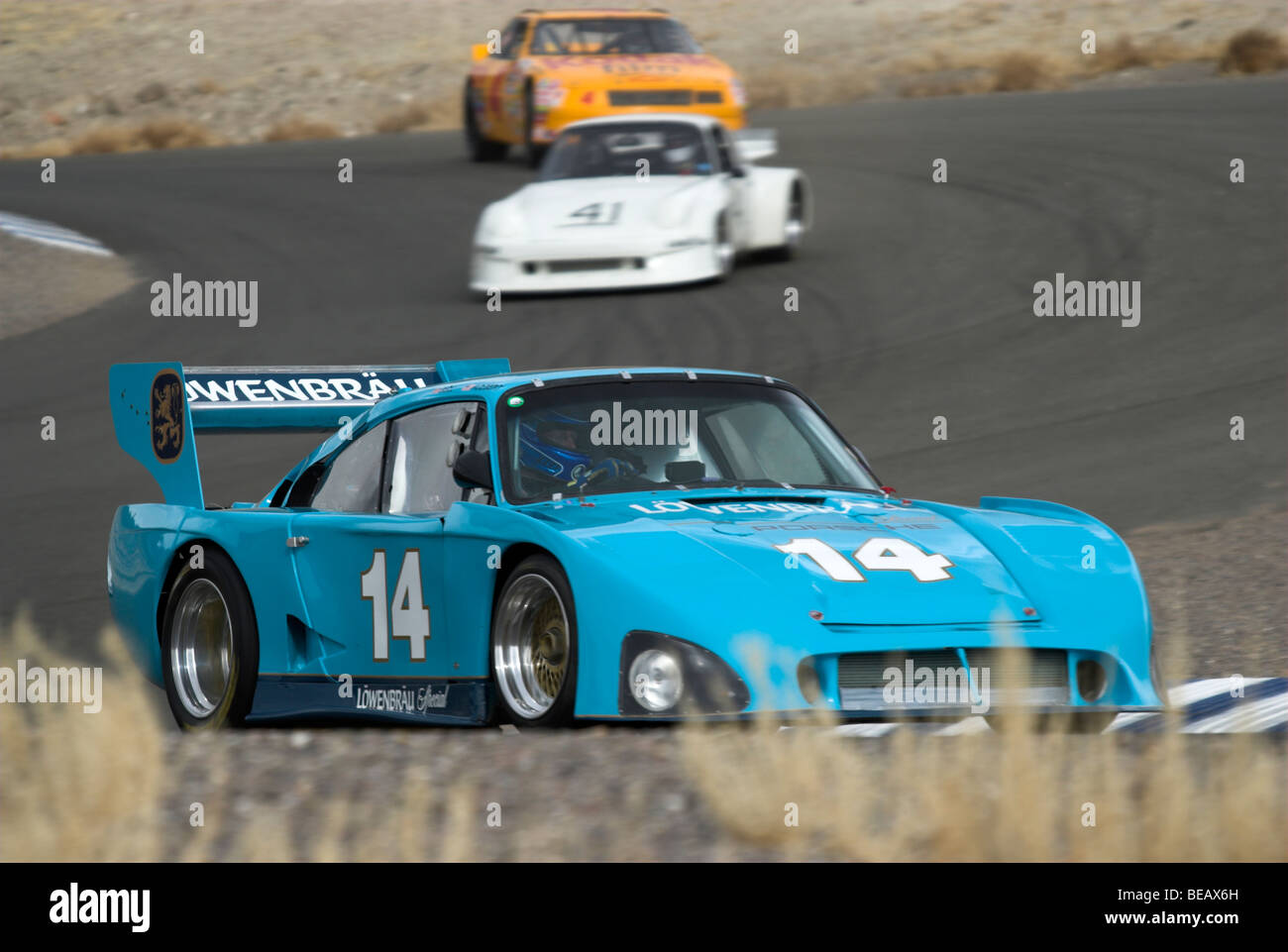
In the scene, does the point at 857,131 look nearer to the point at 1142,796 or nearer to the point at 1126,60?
the point at 1126,60

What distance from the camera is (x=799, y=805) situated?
4.67 meters

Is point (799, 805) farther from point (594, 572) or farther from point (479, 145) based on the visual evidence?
point (479, 145)

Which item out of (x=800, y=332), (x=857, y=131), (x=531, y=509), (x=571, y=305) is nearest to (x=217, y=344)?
(x=571, y=305)

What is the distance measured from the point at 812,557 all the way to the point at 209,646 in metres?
2.83

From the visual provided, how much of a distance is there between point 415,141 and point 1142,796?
25.2 m

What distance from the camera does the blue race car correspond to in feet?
19.1

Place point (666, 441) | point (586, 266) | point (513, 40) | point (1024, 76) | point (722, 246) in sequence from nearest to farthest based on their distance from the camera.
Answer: point (666, 441) < point (586, 266) < point (722, 246) < point (513, 40) < point (1024, 76)

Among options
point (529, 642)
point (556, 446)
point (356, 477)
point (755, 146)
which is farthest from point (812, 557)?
point (755, 146)

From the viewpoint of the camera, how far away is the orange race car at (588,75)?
21.6 m

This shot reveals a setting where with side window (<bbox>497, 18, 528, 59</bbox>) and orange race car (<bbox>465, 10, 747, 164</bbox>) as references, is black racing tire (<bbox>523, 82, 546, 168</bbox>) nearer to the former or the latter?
orange race car (<bbox>465, 10, 747, 164</bbox>)

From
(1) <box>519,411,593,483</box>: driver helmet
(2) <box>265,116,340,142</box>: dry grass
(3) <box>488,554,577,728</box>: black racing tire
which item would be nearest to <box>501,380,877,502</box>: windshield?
(1) <box>519,411,593,483</box>: driver helmet

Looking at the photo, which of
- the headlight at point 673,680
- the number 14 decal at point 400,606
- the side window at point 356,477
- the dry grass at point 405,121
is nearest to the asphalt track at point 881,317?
the side window at point 356,477

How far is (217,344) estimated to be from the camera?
53.4ft
